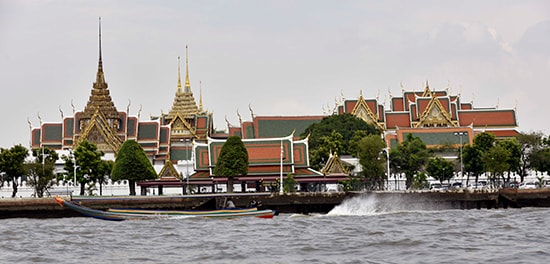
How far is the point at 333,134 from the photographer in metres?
110

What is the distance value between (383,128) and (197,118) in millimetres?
22045

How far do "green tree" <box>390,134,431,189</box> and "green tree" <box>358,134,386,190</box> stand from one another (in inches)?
46.8

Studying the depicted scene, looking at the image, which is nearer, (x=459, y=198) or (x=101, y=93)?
(x=459, y=198)

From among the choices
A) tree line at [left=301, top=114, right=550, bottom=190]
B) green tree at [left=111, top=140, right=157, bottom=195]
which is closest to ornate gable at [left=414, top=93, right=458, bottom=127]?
tree line at [left=301, top=114, right=550, bottom=190]

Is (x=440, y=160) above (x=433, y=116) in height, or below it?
below

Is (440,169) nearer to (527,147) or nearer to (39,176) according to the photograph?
(527,147)

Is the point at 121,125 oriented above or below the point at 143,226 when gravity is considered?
above

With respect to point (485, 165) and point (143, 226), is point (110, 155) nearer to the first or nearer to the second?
point (485, 165)

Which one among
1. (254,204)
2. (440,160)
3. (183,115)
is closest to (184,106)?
(183,115)

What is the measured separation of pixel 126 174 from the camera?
85.8 metres

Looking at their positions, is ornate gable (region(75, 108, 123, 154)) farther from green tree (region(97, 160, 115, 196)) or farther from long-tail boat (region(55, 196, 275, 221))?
long-tail boat (region(55, 196, 275, 221))

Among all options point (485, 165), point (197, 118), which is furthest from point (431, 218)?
point (197, 118)

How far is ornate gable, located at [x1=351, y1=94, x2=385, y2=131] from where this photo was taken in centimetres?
13395

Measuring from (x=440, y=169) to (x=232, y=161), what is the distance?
18989mm
